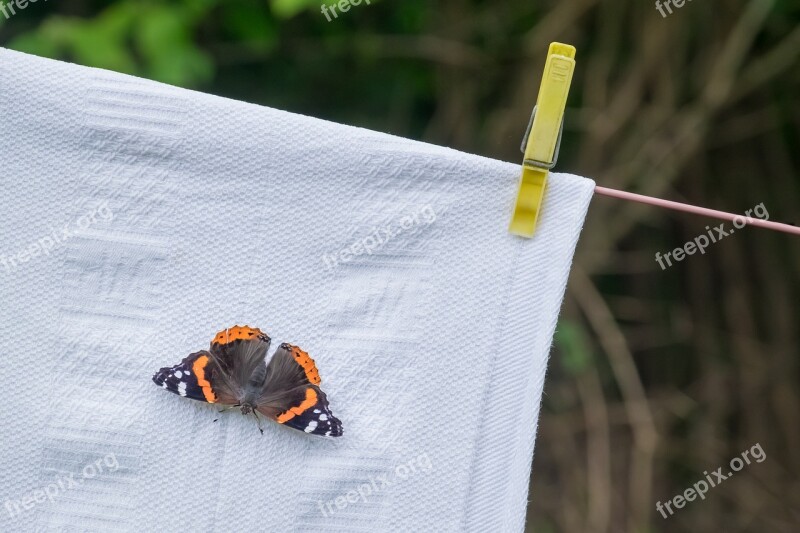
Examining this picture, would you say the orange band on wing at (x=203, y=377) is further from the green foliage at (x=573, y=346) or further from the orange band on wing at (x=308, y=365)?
the green foliage at (x=573, y=346)

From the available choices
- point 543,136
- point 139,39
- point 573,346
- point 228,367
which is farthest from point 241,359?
point 573,346

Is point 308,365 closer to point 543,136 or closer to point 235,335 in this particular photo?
point 235,335

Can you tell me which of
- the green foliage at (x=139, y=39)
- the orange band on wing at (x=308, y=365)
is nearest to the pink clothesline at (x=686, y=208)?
the orange band on wing at (x=308, y=365)

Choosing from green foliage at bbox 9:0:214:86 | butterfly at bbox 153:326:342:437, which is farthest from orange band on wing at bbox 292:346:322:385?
green foliage at bbox 9:0:214:86

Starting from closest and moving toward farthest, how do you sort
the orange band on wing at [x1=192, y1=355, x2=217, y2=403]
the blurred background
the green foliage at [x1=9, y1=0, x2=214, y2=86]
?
the orange band on wing at [x1=192, y1=355, x2=217, y2=403] → the green foliage at [x1=9, y1=0, x2=214, y2=86] → the blurred background

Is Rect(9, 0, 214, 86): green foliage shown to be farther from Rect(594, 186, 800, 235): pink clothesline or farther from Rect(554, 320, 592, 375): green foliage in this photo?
Rect(554, 320, 592, 375): green foliage

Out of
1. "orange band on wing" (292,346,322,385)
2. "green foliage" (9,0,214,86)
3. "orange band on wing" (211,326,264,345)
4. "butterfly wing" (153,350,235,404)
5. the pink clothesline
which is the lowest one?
"butterfly wing" (153,350,235,404)

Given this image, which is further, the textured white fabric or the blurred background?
the blurred background

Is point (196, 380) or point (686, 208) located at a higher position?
point (686, 208)
